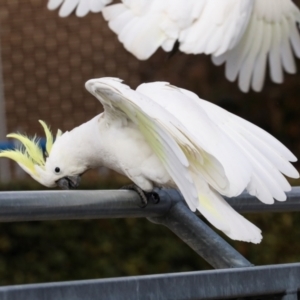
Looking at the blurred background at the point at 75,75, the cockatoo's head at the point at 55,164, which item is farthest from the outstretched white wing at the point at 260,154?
the blurred background at the point at 75,75

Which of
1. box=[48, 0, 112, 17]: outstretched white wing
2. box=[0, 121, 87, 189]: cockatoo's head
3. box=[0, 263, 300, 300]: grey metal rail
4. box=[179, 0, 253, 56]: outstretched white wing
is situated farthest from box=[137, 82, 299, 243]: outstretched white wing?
box=[48, 0, 112, 17]: outstretched white wing

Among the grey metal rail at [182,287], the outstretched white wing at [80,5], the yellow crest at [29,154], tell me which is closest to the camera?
the grey metal rail at [182,287]

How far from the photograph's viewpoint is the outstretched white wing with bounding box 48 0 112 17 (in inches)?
162

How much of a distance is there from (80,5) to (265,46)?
1101 mm

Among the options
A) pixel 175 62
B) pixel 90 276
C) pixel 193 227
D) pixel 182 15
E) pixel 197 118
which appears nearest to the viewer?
pixel 193 227

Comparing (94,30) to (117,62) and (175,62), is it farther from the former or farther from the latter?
(175,62)

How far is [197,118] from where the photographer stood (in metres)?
1.94

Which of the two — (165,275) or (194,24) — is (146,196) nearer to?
(165,275)

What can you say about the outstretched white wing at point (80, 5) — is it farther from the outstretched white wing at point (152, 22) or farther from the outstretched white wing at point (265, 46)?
the outstretched white wing at point (265, 46)

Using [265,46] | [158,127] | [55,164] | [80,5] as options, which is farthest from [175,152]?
[265,46]

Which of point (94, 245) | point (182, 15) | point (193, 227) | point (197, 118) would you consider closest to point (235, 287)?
point (193, 227)

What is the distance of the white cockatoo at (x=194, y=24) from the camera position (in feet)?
12.8

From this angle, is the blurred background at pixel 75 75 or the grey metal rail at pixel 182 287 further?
the blurred background at pixel 75 75

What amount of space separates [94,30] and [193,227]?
4474mm
